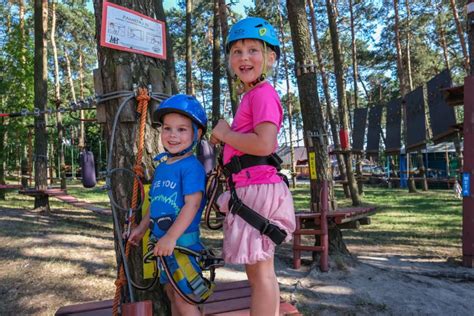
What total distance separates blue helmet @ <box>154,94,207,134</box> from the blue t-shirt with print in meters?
0.22

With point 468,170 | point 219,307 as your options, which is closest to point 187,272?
point 219,307

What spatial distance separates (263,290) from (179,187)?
67 cm

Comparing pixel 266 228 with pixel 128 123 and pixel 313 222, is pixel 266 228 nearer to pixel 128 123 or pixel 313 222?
pixel 128 123

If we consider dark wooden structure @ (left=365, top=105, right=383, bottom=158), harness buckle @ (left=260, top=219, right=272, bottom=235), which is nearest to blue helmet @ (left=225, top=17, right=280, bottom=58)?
harness buckle @ (left=260, top=219, right=272, bottom=235)

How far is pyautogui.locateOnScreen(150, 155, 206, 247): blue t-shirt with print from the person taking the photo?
2029 millimetres

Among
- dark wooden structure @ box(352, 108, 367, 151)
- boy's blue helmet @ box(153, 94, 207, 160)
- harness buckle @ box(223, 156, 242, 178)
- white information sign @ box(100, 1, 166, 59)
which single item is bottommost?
harness buckle @ box(223, 156, 242, 178)

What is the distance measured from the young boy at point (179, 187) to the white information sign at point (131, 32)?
0.51 meters

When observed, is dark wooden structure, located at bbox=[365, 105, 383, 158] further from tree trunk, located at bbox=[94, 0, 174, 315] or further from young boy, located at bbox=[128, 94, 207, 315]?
young boy, located at bbox=[128, 94, 207, 315]

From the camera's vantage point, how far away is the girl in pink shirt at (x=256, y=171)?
1.98 meters

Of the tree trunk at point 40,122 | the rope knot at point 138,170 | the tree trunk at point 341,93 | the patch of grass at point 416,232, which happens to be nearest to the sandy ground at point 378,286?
the patch of grass at point 416,232

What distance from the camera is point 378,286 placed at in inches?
187

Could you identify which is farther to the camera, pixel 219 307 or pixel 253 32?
pixel 219 307

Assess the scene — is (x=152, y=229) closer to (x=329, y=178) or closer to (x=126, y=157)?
(x=126, y=157)

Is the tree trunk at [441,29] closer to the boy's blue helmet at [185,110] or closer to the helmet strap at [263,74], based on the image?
the helmet strap at [263,74]
